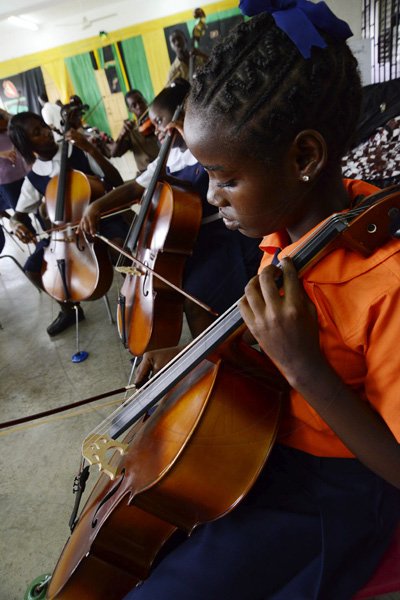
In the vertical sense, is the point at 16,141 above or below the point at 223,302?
above

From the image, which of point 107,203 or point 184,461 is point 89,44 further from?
point 184,461

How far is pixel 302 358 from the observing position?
54 centimetres

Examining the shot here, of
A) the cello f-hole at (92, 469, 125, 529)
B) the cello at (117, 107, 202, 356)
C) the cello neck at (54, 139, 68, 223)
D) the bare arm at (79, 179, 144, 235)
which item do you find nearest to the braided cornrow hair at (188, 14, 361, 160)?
the cello f-hole at (92, 469, 125, 529)

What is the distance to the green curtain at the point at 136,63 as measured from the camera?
7102 mm

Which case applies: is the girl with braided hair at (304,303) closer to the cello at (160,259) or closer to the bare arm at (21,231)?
the cello at (160,259)

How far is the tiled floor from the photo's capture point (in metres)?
1.32

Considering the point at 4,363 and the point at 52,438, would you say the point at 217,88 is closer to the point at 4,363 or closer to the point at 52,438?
the point at 52,438

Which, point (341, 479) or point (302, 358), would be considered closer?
point (302, 358)

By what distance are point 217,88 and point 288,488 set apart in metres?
0.75

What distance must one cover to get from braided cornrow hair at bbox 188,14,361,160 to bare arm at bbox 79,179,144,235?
1.36m

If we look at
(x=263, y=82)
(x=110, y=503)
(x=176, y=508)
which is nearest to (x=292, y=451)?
(x=176, y=508)

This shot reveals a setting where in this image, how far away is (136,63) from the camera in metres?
7.18

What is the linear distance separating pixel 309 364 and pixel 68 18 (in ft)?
30.1

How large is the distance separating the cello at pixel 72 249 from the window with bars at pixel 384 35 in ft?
9.15
